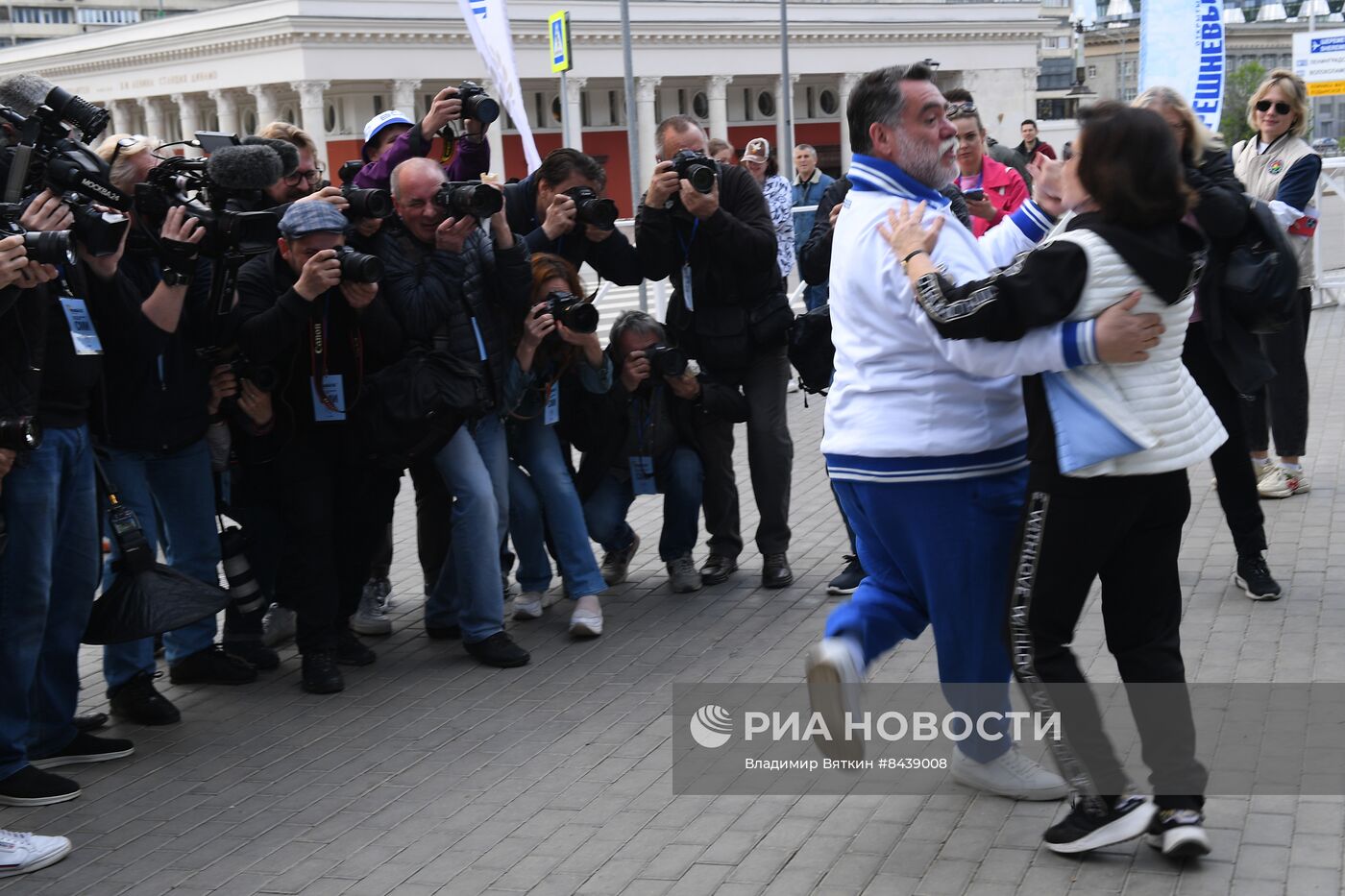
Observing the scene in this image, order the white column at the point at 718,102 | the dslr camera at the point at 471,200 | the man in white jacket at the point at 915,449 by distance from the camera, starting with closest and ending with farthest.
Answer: the man in white jacket at the point at 915,449 < the dslr camera at the point at 471,200 < the white column at the point at 718,102

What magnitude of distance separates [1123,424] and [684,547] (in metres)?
3.71

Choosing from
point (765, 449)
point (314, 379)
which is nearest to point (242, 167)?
point (314, 379)

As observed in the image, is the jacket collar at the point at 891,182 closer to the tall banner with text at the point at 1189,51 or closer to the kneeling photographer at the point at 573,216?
the kneeling photographer at the point at 573,216

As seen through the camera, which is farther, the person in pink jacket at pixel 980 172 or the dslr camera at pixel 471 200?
the person in pink jacket at pixel 980 172

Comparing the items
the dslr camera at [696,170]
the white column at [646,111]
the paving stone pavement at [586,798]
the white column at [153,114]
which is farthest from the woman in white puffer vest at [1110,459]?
the white column at [153,114]

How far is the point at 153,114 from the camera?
6944 centimetres

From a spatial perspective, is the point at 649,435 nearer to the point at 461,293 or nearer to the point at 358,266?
the point at 461,293

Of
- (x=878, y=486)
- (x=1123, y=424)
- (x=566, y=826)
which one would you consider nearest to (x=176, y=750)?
(x=566, y=826)

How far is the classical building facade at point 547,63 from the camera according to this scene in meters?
59.5

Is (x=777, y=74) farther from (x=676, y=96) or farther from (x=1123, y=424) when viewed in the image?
(x=1123, y=424)

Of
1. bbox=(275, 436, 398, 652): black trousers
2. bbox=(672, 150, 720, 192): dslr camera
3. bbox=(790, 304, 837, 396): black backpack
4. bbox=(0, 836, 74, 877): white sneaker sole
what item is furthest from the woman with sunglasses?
bbox=(0, 836, 74, 877): white sneaker sole

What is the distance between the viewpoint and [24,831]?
4652mm

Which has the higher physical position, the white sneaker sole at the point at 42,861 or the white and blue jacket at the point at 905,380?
the white and blue jacket at the point at 905,380

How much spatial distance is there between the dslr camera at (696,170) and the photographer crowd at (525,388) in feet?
0.06
